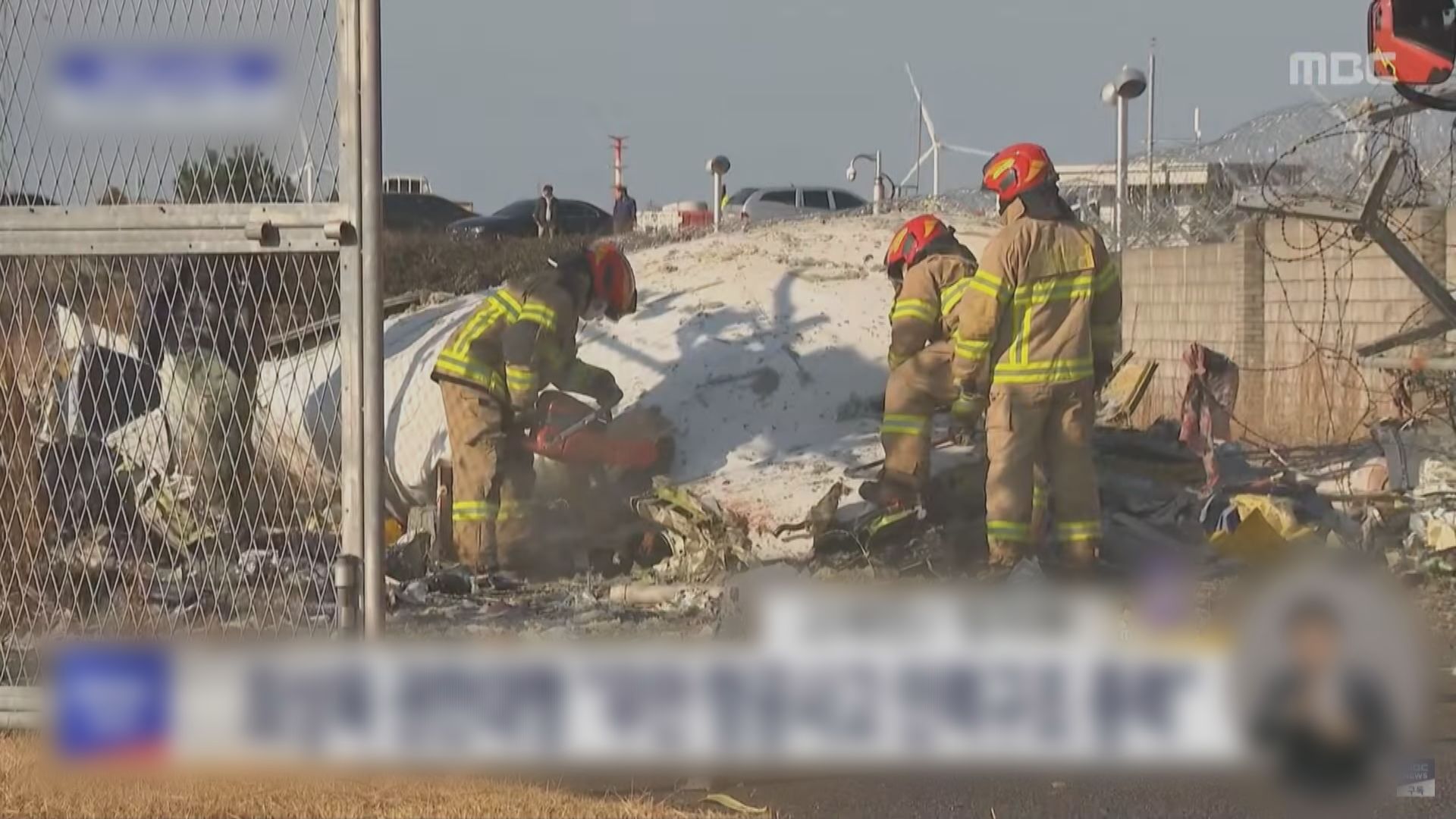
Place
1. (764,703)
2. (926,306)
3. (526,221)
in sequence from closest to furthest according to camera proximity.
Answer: (764,703) → (926,306) → (526,221)

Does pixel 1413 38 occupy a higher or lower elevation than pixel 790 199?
lower

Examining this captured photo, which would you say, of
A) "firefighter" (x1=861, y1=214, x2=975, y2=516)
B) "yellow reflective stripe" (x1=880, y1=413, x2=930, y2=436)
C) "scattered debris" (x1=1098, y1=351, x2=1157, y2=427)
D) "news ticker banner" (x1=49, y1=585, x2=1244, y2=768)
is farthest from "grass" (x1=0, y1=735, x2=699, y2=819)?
"scattered debris" (x1=1098, y1=351, x2=1157, y2=427)

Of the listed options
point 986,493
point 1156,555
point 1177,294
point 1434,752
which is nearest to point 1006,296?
point 986,493

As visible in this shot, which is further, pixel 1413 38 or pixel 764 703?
pixel 1413 38

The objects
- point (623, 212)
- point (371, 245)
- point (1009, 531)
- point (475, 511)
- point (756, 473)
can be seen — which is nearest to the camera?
point (371, 245)

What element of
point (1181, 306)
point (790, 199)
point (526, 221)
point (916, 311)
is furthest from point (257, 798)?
point (790, 199)

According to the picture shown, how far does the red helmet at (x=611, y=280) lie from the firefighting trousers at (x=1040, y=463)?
2.35m

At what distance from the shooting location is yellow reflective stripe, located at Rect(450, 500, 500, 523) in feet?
30.1

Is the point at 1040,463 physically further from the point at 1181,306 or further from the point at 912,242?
the point at 1181,306

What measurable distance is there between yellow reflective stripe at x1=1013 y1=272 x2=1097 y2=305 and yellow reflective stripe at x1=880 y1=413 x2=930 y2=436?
1.03 metres

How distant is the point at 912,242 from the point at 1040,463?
169cm

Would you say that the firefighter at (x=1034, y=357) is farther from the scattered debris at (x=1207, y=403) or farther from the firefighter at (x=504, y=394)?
the firefighter at (x=504, y=394)

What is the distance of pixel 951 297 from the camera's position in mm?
8820

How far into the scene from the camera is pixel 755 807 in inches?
196
